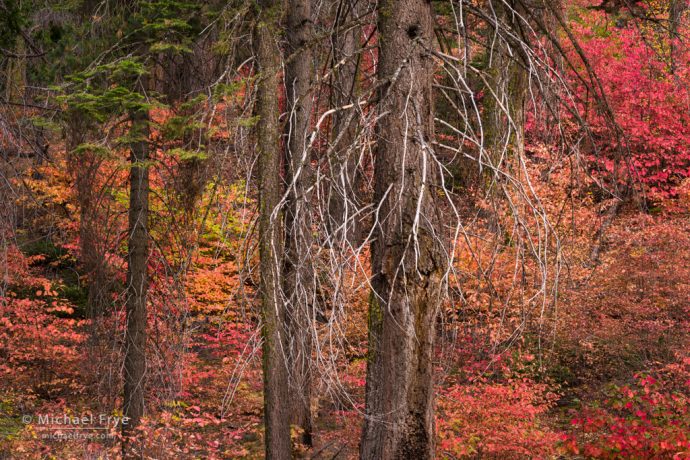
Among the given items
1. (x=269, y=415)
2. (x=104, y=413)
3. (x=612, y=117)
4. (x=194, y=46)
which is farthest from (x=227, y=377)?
(x=612, y=117)

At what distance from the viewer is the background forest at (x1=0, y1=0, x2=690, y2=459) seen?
4.30 m

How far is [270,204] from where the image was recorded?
779 centimetres

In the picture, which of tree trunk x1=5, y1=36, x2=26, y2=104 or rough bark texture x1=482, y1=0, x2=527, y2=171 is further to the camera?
tree trunk x1=5, y1=36, x2=26, y2=104

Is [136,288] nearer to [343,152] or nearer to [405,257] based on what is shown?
[343,152]

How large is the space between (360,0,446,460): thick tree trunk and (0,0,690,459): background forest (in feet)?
0.06

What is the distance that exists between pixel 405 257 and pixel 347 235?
3445 mm

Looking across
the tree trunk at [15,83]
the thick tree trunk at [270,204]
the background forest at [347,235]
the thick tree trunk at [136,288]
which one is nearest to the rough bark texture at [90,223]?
the background forest at [347,235]

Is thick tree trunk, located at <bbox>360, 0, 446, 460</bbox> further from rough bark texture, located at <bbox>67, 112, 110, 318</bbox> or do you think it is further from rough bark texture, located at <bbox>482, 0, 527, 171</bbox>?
rough bark texture, located at <bbox>67, 112, 110, 318</bbox>

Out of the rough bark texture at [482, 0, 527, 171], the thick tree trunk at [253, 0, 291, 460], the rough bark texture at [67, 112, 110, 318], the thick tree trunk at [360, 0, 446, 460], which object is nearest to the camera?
the rough bark texture at [482, 0, 527, 171]

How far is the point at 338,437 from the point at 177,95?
221 inches

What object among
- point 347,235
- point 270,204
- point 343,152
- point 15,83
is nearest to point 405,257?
point 343,152

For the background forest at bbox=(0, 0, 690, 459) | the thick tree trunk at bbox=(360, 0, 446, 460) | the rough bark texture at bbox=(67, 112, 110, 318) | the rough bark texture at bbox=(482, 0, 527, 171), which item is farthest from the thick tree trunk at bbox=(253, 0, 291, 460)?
the thick tree trunk at bbox=(360, 0, 446, 460)

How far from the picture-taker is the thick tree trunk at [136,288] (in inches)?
383

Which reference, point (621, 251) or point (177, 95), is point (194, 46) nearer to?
point (177, 95)
